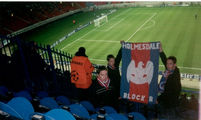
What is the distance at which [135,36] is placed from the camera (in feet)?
86.0

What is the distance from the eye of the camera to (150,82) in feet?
16.4

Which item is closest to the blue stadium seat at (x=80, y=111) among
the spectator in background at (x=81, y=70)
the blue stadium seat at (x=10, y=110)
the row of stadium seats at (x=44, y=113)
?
the row of stadium seats at (x=44, y=113)

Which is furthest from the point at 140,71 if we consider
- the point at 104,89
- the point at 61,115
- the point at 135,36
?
the point at 135,36

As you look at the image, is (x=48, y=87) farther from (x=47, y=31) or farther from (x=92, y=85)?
(x=47, y=31)

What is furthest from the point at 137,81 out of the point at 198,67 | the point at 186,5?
the point at 186,5

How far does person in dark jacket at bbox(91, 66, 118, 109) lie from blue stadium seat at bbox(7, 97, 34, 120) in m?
1.98

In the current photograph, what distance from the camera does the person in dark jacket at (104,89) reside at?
204 inches

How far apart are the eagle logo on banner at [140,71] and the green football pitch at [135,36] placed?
1247 cm

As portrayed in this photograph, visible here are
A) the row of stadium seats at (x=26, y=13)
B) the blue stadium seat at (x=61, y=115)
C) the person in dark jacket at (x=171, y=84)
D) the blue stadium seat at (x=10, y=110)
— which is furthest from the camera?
the row of stadium seats at (x=26, y=13)

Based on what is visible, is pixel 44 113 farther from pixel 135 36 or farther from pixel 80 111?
pixel 135 36

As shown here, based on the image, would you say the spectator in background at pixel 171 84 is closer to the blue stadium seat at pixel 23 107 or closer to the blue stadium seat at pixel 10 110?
the blue stadium seat at pixel 23 107

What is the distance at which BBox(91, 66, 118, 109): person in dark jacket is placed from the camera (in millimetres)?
5172

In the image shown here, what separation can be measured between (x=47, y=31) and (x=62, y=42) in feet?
23.0

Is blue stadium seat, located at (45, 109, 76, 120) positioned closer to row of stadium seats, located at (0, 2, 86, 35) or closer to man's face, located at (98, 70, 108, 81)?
man's face, located at (98, 70, 108, 81)
